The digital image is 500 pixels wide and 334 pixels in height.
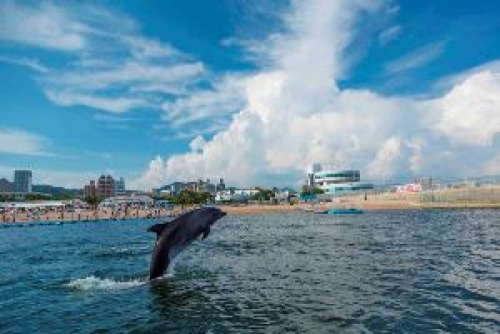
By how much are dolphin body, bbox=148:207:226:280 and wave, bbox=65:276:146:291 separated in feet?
4.03

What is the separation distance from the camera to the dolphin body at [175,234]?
88.8ft

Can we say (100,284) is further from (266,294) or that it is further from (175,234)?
(266,294)

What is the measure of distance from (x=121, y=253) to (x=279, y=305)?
1147 inches

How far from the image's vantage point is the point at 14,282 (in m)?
31.5

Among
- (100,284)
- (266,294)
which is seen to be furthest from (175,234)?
(266,294)

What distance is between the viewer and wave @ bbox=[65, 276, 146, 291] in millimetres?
27712

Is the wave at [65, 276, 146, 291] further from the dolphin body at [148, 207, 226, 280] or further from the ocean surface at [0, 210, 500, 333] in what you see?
the dolphin body at [148, 207, 226, 280]

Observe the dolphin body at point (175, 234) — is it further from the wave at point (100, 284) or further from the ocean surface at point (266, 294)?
the wave at point (100, 284)

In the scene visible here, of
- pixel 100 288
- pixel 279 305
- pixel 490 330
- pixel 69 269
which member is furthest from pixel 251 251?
pixel 490 330

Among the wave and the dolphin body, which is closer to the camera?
the dolphin body

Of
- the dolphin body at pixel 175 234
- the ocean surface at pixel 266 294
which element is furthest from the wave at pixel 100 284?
the dolphin body at pixel 175 234

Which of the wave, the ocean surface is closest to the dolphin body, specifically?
the ocean surface

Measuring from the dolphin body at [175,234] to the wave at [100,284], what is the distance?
123 centimetres

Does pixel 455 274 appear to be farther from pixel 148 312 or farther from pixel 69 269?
pixel 69 269
